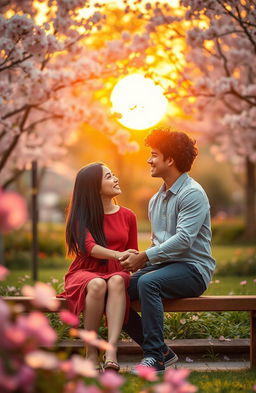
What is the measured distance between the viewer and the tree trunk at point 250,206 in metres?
17.1

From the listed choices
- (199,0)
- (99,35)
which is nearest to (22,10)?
(199,0)

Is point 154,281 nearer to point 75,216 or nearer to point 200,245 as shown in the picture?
point 200,245

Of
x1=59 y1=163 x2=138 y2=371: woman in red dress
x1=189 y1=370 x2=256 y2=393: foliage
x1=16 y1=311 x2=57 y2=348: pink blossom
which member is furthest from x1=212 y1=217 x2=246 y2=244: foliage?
x1=16 y1=311 x2=57 y2=348: pink blossom

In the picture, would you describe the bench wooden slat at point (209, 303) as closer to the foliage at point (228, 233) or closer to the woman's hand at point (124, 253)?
the woman's hand at point (124, 253)

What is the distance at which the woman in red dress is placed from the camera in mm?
3893

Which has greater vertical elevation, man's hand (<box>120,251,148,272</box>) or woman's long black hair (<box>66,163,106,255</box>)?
woman's long black hair (<box>66,163,106,255</box>)

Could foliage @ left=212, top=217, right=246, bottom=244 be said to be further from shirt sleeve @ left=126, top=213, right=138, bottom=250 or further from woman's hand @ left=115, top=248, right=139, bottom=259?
woman's hand @ left=115, top=248, right=139, bottom=259

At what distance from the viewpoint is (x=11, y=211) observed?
5.98 feet

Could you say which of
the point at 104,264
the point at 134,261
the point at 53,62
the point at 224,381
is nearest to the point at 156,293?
the point at 134,261

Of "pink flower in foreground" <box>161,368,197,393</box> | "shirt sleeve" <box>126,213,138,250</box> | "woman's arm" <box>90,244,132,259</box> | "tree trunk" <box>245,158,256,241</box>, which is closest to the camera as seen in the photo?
"pink flower in foreground" <box>161,368,197,393</box>

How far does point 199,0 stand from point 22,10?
2.46m

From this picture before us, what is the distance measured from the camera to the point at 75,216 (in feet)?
14.1

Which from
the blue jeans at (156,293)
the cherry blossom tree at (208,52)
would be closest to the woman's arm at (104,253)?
the blue jeans at (156,293)

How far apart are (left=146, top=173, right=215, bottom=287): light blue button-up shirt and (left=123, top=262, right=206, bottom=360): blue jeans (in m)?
0.07
